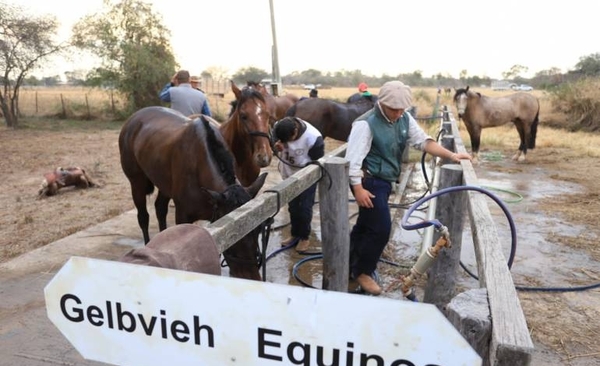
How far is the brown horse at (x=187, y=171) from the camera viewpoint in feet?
7.79

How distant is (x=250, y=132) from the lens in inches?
158

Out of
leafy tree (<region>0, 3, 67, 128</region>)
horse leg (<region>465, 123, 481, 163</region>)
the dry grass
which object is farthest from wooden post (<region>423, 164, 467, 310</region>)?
leafy tree (<region>0, 3, 67, 128</region>)

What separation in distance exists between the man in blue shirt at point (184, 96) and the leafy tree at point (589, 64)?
3590 centimetres

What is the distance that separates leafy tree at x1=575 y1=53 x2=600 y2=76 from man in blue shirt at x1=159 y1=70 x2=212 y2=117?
3590cm

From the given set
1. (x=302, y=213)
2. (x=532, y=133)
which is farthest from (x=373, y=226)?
(x=532, y=133)

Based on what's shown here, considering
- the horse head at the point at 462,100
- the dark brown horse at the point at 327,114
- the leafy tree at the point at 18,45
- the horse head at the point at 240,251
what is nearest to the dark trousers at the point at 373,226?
the horse head at the point at 240,251

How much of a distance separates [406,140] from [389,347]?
8.31 feet

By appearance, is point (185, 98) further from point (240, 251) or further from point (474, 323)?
point (474, 323)

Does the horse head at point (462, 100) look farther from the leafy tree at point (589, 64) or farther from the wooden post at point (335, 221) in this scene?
the leafy tree at point (589, 64)

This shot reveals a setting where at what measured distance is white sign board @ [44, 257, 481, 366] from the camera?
913 millimetres

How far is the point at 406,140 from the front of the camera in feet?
10.8

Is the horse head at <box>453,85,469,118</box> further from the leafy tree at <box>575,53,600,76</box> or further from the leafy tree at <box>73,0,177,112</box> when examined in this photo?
the leafy tree at <box>575,53,600,76</box>

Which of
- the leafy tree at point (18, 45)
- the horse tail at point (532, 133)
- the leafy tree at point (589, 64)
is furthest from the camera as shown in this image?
the leafy tree at point (589, 64)

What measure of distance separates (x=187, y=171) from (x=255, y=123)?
2.78 ft
